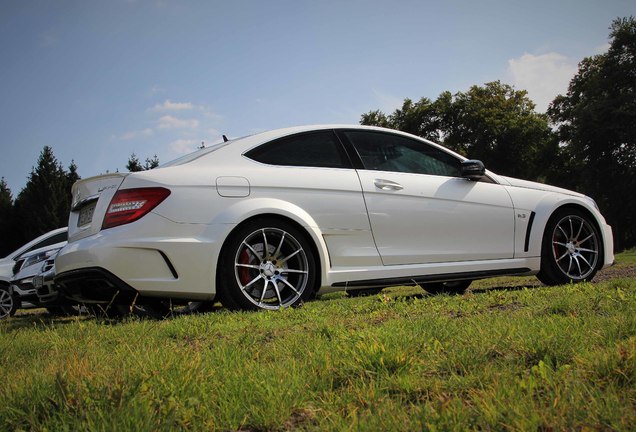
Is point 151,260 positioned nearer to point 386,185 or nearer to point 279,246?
point 279,246

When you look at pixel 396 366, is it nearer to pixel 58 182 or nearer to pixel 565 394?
pixel 565 394

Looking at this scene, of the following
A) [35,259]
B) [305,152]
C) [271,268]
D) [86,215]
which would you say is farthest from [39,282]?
[305,152]

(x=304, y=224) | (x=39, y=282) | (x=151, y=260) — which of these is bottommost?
(x=39, y=282)

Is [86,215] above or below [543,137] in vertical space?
below

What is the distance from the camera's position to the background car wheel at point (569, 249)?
239 inches

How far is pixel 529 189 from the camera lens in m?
6.19

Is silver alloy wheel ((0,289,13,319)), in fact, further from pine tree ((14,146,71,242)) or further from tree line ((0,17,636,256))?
pine tree ((14,146,71,242))

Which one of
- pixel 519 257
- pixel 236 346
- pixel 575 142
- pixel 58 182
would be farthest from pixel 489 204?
pixel 58 182

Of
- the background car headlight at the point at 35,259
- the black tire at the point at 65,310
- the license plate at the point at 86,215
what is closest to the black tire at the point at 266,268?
the license plate at the point at 86,215

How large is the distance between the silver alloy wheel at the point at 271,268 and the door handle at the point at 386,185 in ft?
3.22

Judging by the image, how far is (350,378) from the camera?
2246mm

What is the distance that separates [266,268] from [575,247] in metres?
3.59

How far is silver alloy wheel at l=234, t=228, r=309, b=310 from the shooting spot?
461cm

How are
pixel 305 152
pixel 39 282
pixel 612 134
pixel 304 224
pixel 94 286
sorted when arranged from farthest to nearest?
pixel 612 134 < pixel 39 282 < pixel 305 152 < pixel 304 224 < pixel 94 286
